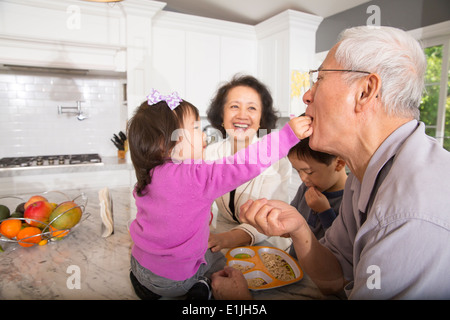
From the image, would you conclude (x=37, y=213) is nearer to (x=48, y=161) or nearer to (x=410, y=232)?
(x=410, y=232)

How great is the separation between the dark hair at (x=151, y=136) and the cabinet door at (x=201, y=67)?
2.97m

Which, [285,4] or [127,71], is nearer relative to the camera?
[127,71]

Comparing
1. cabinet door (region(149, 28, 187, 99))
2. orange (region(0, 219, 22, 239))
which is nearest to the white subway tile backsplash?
cabinet door (region(149, 28, 187, 99))

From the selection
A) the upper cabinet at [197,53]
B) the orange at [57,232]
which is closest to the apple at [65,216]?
the orange at [57,232]

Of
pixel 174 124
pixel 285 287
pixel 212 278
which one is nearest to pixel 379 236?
pixel 285 287

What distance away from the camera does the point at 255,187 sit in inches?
69.3

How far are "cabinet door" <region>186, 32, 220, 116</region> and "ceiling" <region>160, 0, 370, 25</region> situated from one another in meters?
0.49

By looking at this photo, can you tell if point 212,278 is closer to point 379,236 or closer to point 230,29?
point 379,236

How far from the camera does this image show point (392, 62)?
0.81m

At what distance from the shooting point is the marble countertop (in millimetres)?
829

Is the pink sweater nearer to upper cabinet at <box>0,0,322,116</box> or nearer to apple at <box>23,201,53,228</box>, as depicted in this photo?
apple at <box>23,201,53,228</box>

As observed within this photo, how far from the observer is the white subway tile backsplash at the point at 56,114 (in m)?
3.57
